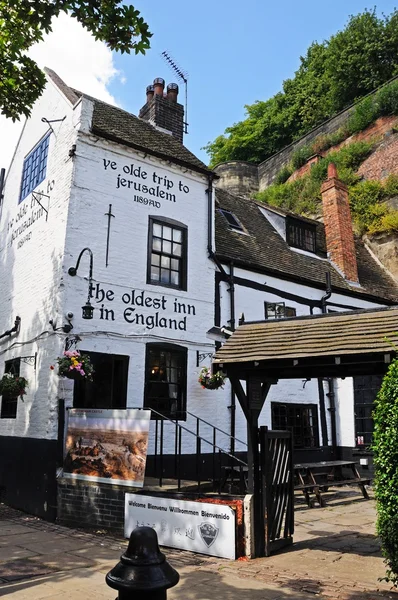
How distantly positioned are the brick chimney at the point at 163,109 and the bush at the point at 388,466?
42.1 ft

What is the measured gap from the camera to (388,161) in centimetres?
2358

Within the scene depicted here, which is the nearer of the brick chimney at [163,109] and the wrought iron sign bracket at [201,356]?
the wrought iron sign bracket at [201,356]

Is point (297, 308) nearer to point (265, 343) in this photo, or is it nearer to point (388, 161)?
point (265, 343)

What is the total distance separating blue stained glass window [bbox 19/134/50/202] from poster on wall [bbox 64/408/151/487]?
659cm

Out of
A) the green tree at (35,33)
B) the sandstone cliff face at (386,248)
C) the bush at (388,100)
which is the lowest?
the green tree at (35,33)

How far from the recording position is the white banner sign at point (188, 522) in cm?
648

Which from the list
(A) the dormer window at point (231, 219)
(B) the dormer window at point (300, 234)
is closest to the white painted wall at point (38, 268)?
(A) the dormer window at point (231, 219)

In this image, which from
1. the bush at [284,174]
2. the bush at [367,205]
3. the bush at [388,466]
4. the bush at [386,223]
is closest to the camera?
the bush at [388,466]

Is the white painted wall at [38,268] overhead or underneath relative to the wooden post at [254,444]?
overhead

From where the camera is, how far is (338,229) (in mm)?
17844

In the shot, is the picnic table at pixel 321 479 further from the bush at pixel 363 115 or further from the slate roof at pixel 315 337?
Result: the bush at pixel 363 115

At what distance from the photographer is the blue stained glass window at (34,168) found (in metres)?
12.5

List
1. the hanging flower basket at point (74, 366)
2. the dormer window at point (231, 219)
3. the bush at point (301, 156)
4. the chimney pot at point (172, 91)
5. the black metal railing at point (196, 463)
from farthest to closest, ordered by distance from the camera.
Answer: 1. the bush at point (301, 156)
2. the chimney pot at point (172, 91)
3. the dormer window at point (231, 219)
4. the black metal railing at point (196, 463)
5. the hanging flower basket at point (74, 366)

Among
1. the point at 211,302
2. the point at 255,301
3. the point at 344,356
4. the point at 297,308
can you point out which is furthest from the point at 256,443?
the point at 297,308
